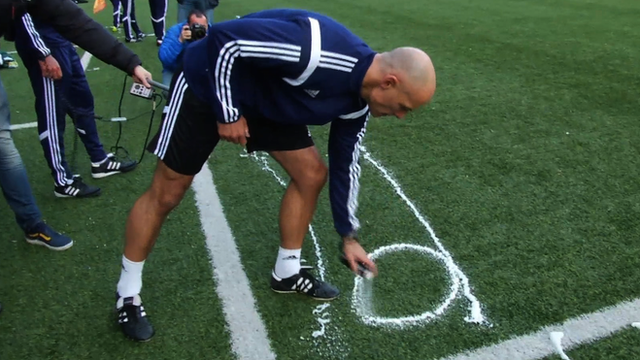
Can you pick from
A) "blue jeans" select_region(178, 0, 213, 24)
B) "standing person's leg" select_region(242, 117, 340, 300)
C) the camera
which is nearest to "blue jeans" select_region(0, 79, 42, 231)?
"standing person's leg" select_region(242, 117, 340, 300)

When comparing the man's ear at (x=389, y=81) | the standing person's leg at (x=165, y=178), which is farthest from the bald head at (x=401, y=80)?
the standing person's leg at (x=165, y=178)

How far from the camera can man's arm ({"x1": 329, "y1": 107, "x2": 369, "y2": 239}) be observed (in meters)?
2.42

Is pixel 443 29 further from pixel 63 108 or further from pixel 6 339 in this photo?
pixel 6 339

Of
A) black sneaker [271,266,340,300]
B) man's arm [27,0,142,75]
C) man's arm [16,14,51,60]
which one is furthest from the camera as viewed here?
man's arm [16,14,51,60]

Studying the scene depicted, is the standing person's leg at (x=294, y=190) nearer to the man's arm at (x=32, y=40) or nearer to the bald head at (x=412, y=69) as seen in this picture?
the bald head at (x=412, y=69)

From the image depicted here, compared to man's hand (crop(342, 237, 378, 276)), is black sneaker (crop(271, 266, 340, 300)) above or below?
below

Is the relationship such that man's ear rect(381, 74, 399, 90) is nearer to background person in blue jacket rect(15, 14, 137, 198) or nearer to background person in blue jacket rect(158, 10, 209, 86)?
background person in blue jacket rect(15, 14, 137, 198)

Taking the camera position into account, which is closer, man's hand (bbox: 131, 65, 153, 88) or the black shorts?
the black shorts

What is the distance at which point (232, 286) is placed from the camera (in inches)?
119

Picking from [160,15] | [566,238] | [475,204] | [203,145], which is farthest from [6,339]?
[160,15]

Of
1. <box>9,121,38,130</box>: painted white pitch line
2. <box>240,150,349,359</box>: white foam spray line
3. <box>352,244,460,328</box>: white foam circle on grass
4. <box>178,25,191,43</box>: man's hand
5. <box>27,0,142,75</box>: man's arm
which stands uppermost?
<box>27,0,142,75</box>: man's arm

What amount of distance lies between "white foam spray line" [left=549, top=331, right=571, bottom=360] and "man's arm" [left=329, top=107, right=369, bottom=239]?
103 cm

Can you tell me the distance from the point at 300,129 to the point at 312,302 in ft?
2.98

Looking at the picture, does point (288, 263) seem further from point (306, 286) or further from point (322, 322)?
point (322, 322)
